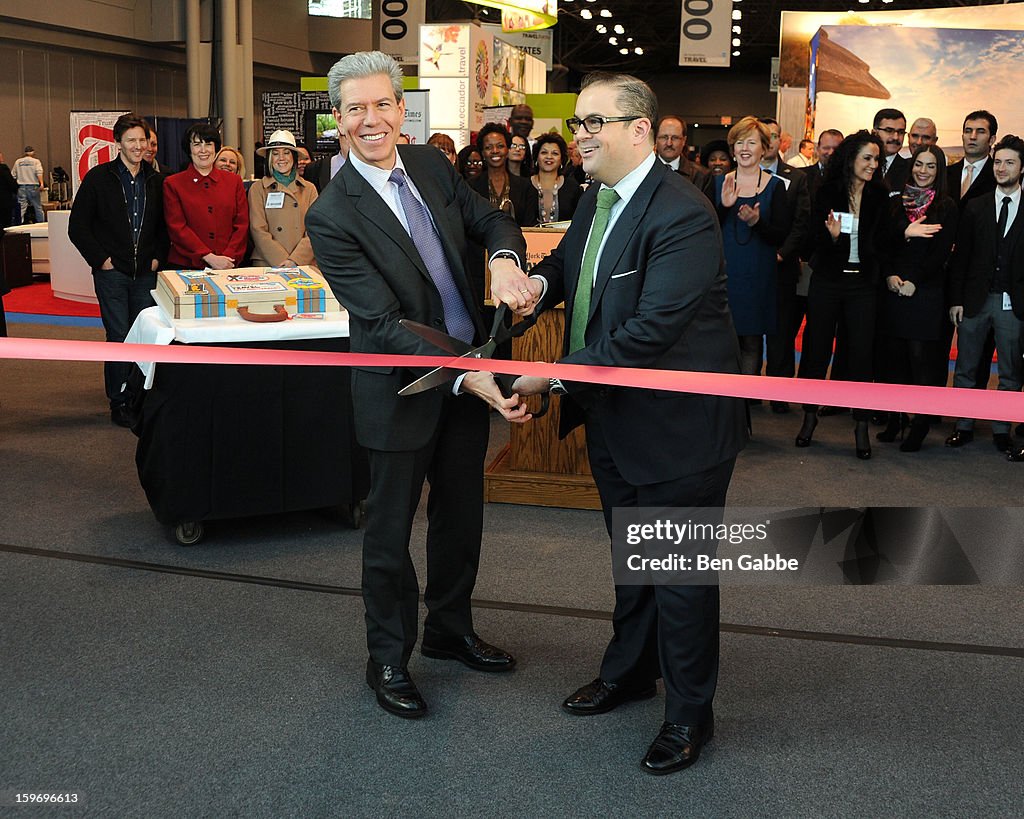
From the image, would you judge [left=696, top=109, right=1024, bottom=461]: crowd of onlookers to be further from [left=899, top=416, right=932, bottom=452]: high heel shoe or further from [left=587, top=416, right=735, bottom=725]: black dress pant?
[left=587, top=416, right=735, bottom=725]: black dress pant

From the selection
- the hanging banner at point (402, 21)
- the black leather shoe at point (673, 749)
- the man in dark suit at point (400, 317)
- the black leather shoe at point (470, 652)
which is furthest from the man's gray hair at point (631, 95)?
the hanging banner at point (402, 21)

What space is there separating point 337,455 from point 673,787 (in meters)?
2.00

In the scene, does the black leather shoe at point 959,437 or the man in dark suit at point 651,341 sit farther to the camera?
the black leather shoe at point 959,437

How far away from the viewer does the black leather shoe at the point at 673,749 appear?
2.44 meters

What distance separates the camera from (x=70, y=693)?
2.79 m

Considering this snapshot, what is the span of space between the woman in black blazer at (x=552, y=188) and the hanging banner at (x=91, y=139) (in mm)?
7078

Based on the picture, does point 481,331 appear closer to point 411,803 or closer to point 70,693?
point 411,803

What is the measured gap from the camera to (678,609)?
7.89ft

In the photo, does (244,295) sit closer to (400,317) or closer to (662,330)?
(400,317)

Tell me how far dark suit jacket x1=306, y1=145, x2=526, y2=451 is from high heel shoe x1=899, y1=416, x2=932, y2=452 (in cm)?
339

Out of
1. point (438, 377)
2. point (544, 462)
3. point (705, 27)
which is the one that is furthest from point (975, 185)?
point (705, 27)

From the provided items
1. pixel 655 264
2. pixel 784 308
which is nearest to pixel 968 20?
pixel 784 308

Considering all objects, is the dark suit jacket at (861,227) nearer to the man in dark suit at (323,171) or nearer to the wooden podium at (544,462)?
the wooden podium at (544,462)

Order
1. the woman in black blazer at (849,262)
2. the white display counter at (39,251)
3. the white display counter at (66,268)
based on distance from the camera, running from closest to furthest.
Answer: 1. the woman in black blazer at (849,262)
2. the white display counter at (66,268)
3. the white display counter at (39,251)
